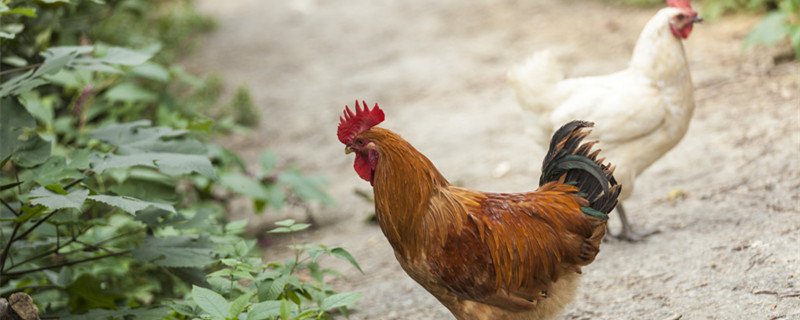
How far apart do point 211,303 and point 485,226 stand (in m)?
1.19

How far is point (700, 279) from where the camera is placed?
3.59 metres

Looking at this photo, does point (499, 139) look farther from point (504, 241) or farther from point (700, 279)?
point (504, 241)

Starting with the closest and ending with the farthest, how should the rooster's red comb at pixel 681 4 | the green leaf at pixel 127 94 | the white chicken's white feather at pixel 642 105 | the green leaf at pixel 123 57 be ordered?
the green leaf at pixel 123 57 → the white chicken's white feather at pixel 642 105 → the rooster's red comb at pixel 681 4 → the green leaf at pixel 127 94

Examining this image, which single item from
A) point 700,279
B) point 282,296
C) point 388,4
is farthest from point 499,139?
point 388,4

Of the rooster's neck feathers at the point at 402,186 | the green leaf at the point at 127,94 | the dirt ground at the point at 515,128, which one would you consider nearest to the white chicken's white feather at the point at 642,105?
the dirt ground at the point at 515,128

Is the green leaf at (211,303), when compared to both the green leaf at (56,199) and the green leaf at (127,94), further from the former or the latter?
the green leaf at (127,94)

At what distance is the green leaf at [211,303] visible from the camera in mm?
2662

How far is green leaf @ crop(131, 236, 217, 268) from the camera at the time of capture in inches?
126

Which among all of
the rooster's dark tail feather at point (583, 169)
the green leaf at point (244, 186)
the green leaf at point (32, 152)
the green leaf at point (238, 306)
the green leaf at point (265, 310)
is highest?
the green leaf at point (32, 152)

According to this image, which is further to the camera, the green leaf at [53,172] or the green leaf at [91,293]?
the green leaf at [91,293]

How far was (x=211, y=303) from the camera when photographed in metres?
2.71

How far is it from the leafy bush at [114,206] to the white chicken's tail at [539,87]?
5.56 ft

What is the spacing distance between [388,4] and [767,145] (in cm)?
813

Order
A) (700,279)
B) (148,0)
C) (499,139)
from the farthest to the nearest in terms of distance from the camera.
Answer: (148,0), (499,139), (700,279)
